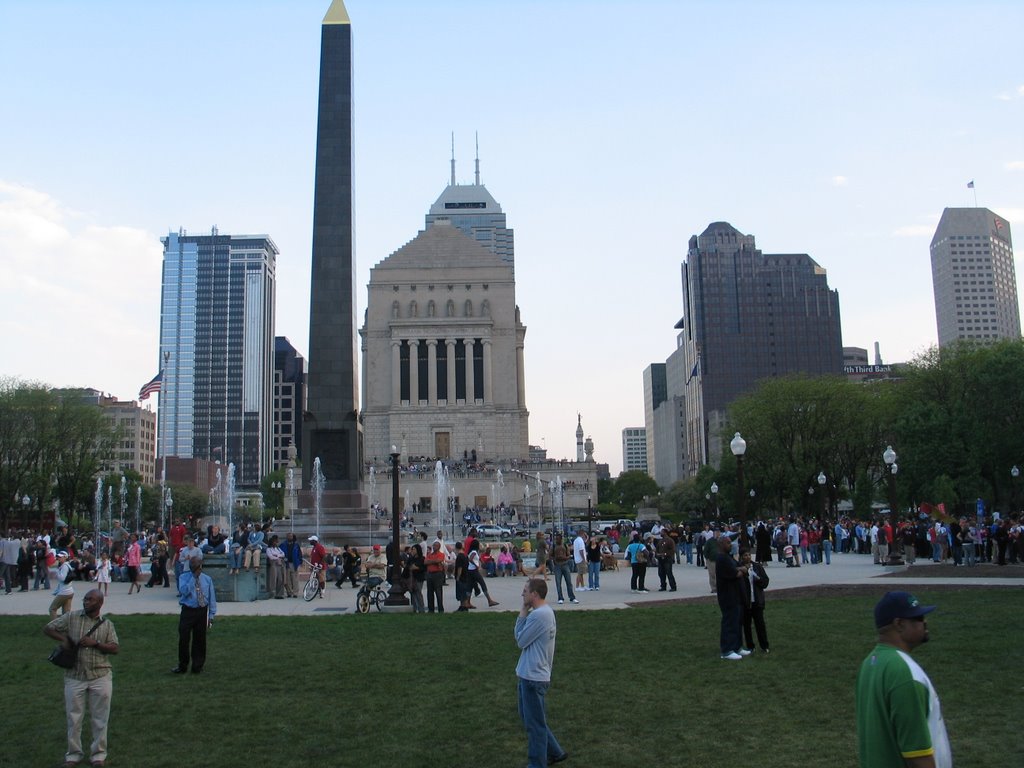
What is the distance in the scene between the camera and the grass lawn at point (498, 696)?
8.59 m

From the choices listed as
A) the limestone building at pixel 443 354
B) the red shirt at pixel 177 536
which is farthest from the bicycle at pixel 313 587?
the limestone building at pixel 443 354

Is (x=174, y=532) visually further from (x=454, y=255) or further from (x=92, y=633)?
(x=454, y=255)

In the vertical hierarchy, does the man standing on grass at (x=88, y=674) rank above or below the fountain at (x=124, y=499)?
below

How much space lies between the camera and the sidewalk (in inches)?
847

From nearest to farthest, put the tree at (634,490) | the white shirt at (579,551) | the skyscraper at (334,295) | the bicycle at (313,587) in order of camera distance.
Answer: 1. the bicycle at (313,587)
2. the white shirt at (579,551)
3. the skyscraper at (334,295)
4. the tree at (634,490)

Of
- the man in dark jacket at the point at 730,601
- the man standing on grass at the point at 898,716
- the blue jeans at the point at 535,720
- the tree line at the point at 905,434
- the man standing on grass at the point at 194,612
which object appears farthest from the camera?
the tree line at the point at 905,434

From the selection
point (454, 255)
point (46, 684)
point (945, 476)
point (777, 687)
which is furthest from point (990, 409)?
point (454, 255)

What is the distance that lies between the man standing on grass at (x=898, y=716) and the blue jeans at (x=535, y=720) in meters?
3.96

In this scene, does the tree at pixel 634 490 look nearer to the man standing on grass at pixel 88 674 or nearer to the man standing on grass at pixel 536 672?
the man standing on grass at pixel 536 672

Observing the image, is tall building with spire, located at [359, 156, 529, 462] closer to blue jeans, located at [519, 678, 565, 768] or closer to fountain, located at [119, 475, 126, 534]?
fountain, located at [119, 475, 126, 534]

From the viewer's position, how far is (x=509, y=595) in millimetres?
24484

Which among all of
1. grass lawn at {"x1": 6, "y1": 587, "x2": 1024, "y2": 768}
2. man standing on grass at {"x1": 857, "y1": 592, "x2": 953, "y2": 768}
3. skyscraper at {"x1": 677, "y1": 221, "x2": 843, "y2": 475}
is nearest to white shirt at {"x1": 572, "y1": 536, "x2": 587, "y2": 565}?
grass lawn at {"x1": 6, "y1": 587, "x2": 1024, "y2": 768}

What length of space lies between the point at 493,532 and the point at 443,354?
43.2 meters

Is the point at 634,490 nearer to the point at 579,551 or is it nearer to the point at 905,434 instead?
the point at 905,434
